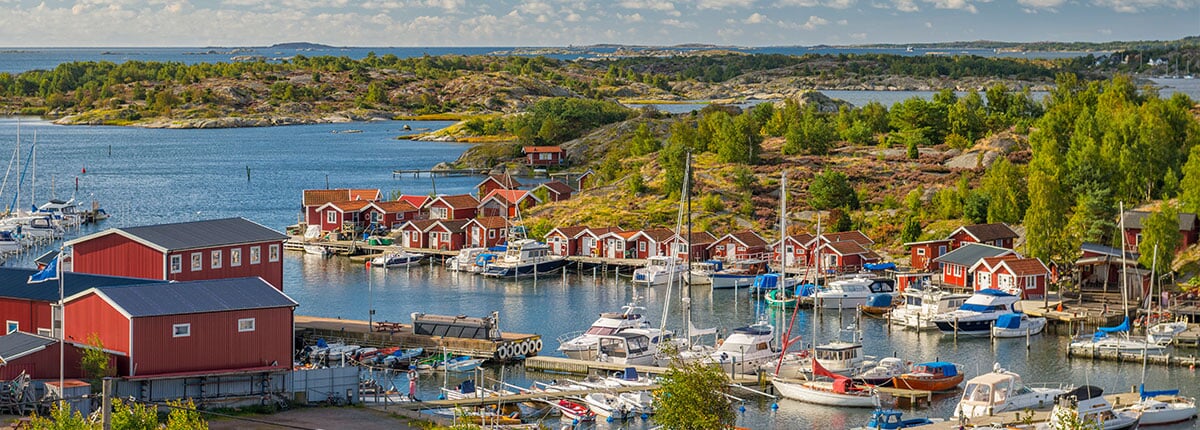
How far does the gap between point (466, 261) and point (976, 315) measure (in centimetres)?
2657

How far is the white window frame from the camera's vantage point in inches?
1464

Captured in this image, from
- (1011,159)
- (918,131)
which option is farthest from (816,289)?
(918,131)

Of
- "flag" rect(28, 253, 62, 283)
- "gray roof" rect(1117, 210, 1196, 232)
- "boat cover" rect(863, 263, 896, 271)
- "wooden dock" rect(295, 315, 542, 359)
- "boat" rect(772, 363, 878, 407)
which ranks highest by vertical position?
"gray roof" rect(1117, 210, 1196, 232)

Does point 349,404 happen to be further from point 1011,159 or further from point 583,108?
point 583,108

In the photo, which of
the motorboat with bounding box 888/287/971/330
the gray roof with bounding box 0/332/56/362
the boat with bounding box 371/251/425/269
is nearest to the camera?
the gray roof with bounding box 0/332/56/362

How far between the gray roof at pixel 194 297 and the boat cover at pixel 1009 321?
25951mm

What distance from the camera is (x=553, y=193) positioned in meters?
87.9

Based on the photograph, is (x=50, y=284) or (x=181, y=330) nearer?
(x=181, y=330)

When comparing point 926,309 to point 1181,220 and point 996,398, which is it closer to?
point 1181,220

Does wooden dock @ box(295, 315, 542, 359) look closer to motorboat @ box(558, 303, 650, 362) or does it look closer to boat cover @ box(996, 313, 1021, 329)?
motorboat @ box(558, 303, 650, 362)

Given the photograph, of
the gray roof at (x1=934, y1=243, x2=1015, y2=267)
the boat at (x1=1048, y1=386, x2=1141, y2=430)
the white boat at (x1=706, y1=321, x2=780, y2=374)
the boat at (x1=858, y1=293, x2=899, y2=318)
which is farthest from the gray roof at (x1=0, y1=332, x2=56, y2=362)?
the gray roof at (x1=934, y1=243, x2=1015, y2=267)

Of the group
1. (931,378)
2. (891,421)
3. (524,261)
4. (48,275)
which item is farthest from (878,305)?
(48,275)

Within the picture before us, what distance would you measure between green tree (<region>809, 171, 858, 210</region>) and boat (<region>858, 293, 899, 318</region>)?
17766 mm

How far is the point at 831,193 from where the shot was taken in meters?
77.5
